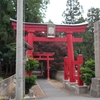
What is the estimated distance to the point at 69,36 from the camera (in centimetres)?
2088

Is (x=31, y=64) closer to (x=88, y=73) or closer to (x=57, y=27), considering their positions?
(x=88, y=73)

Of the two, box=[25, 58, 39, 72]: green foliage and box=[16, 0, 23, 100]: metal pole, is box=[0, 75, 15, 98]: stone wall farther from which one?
box=[16, 0, 23, 100]: metal pole

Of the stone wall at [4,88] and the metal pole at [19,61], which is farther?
→ the stone wall at [4,88]

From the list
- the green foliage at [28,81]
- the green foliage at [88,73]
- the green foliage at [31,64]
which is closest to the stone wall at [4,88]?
the green foliage at [28,81]

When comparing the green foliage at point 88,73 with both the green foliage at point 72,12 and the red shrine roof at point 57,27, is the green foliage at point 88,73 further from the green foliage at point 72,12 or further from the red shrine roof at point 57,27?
the green foliage at point 72,12

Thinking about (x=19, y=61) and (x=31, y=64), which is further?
(x=31, y=64)

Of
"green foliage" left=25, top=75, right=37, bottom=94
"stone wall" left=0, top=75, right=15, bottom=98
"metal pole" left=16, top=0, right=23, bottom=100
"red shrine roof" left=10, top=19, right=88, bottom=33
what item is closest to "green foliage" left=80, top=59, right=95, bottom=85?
"green foliage" left=25, top=75, right=37, bottom=94

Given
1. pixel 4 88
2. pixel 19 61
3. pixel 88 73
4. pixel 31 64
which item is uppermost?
pixel 19 61

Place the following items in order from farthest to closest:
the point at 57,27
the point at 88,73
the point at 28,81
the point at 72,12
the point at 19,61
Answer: the point at 72,12, the point at 57,27, the point at 88,73, the point at 28,81, the point at 19,61

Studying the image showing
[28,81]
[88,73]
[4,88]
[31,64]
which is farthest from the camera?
[88,73]

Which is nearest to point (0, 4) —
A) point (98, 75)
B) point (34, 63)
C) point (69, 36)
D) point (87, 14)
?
point (69, 36)

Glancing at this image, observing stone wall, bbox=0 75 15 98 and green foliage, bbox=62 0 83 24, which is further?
green foliage, bbox=62 0 83 24

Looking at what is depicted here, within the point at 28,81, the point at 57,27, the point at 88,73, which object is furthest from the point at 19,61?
the point at 57,27

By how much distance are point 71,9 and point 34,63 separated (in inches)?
1456
